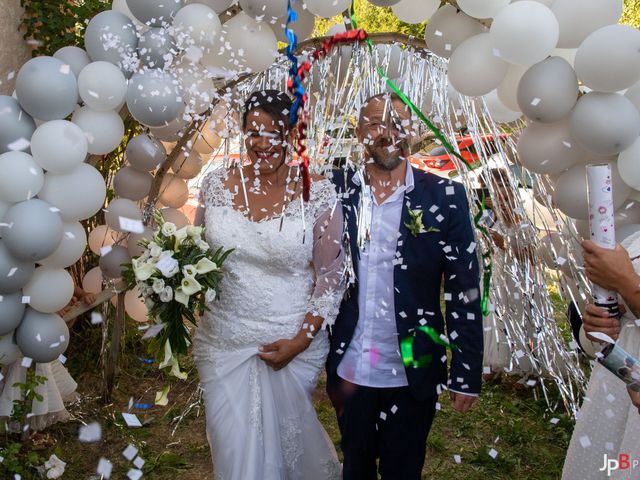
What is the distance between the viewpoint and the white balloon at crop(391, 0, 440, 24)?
8.50 feet

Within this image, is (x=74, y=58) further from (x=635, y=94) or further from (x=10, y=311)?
(x=635, y=94)

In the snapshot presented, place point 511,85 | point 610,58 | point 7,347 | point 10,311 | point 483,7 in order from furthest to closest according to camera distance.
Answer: point 7,347
point 10,311
point 511,85
point 483,7
point 610,58

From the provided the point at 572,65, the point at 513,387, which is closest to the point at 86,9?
the point at 572,65

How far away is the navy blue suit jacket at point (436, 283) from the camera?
252 centimetres

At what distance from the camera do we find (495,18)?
2193 mm

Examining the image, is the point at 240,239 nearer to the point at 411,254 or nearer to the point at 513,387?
the point at 411,254

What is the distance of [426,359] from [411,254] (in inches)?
16.1

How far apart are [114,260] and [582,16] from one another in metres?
2.42

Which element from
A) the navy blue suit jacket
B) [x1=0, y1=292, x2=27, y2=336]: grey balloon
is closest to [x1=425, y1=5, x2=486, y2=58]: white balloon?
the navy blue suit jacket

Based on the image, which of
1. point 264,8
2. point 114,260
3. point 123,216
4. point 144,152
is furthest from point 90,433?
point 264,8

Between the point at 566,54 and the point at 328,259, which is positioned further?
the point at 328,259

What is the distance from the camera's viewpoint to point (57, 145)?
101 inches

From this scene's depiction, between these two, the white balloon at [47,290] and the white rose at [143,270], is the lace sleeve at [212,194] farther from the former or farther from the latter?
the white balloon at [47,290]

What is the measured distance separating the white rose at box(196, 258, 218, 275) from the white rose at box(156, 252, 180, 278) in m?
0.08
